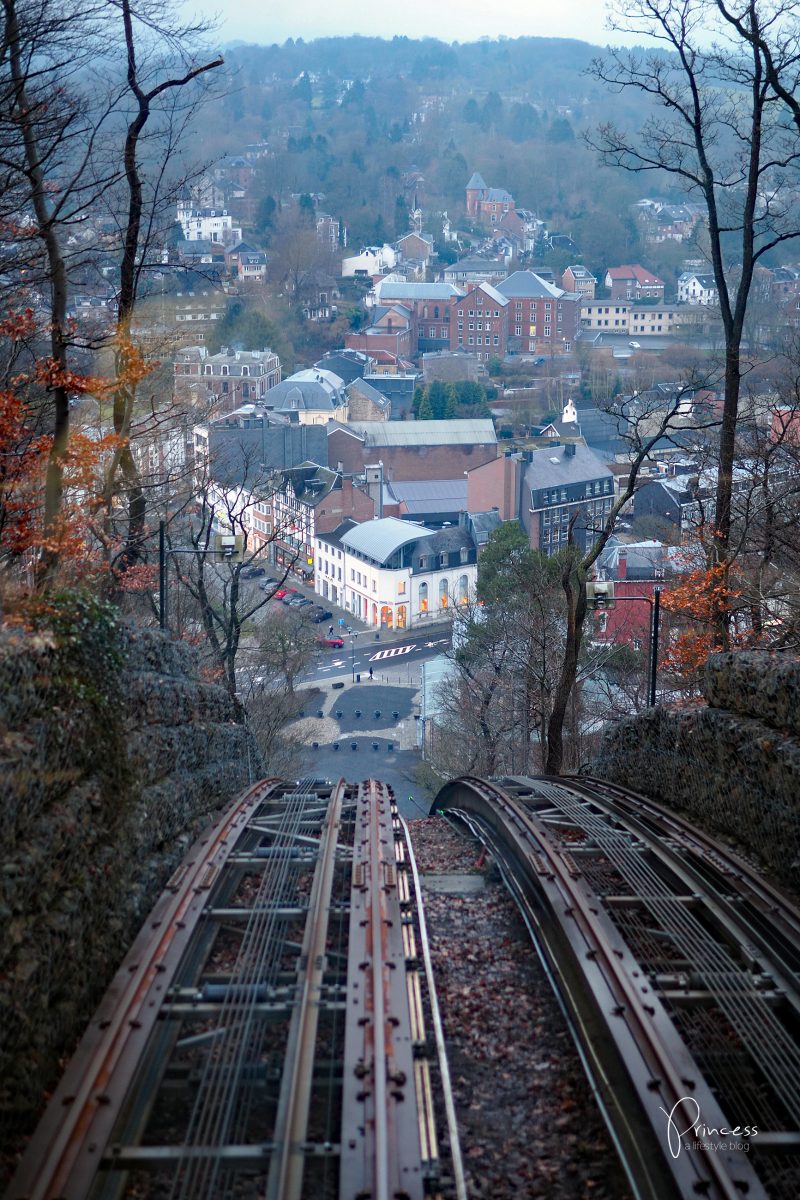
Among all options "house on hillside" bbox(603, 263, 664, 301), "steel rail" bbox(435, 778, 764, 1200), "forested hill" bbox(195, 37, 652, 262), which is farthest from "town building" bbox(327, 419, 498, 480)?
"steel rail" bbox(435, 778, 764, 1200)

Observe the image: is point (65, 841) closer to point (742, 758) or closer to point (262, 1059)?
point (262, 1059)

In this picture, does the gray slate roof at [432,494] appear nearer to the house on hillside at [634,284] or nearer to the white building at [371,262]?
the white building at [371,262]

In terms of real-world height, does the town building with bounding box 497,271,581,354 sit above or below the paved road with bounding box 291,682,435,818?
above

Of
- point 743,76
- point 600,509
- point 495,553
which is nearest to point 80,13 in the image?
point 743,76

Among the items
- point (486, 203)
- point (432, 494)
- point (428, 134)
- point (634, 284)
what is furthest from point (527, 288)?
point (428, 134)

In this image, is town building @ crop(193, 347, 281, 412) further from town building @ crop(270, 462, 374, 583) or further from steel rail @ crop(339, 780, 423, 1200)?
steel rail @ crop(339, 780, 423, 1200)

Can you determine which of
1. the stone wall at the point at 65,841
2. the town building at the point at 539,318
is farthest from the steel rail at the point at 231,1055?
the town building at the point at 539,318

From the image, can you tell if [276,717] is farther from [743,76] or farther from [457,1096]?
[457,1096]
